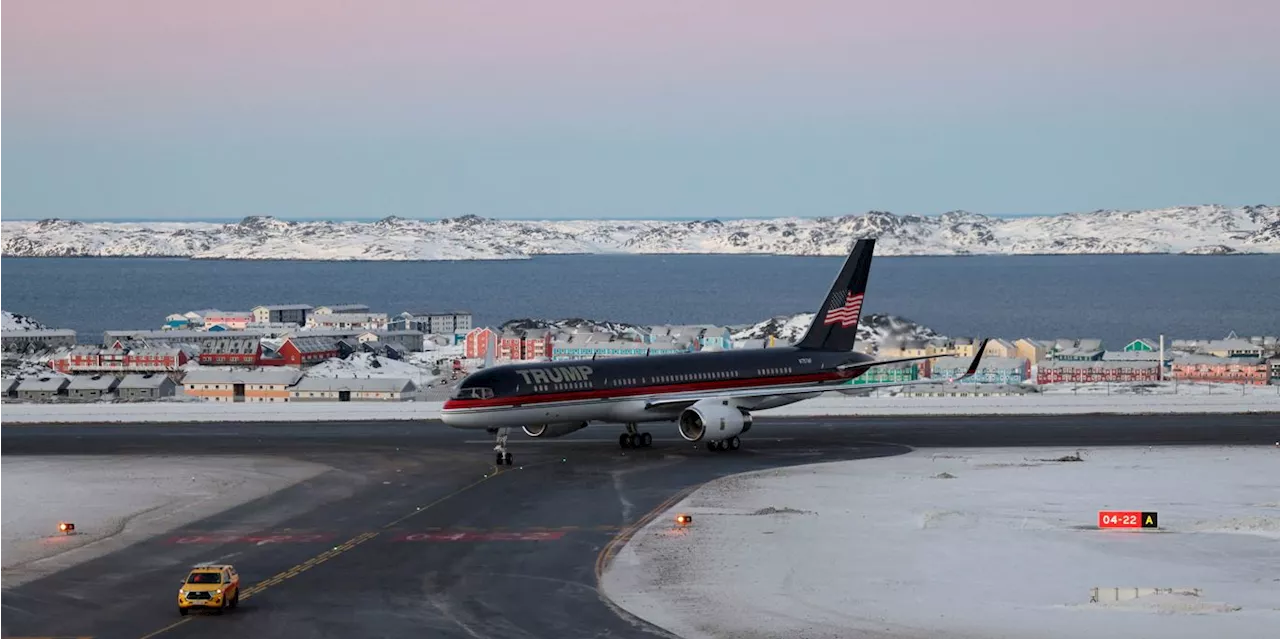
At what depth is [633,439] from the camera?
69125mm

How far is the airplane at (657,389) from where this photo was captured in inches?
2504

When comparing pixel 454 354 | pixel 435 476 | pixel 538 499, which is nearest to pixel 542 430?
pixel 435 476

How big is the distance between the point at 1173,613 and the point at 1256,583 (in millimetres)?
4820

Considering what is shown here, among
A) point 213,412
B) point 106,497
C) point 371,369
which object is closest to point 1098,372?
point 371,369

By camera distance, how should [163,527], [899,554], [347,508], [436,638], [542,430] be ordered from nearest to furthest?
[436,638] < [899,554] < [163,527] < [347,508] < [542,430]

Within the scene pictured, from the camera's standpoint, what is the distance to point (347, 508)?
51.8m

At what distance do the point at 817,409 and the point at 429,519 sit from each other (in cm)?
4625

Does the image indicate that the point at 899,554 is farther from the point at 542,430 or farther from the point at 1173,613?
the point at 542,430

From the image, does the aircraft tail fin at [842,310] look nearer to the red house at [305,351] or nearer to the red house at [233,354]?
the red house at [305,351]

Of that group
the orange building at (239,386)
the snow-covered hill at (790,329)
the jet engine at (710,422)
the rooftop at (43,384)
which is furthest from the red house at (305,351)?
the jet engine at (710,422)

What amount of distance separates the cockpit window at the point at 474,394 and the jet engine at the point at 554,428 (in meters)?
3.94

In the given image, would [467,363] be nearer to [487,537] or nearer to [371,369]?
[371,369]

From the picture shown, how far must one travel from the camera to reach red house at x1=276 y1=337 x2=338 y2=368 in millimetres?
164875

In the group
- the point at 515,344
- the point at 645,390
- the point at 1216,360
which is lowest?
the point at 645,390
